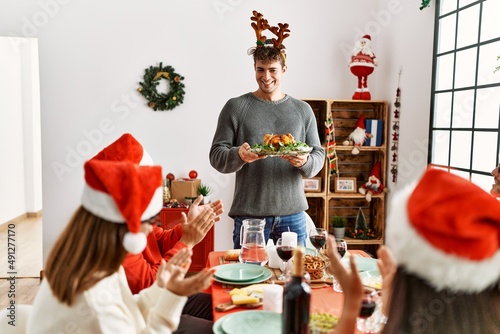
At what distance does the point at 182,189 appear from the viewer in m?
4.02

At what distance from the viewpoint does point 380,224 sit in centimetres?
411

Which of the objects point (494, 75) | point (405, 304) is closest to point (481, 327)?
point (405, 304)

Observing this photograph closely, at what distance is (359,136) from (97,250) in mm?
3179

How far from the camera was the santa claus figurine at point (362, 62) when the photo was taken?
395 centimetres

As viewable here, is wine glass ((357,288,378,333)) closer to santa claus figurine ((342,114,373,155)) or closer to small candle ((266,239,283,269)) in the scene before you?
small candle ((266,239,283,269))

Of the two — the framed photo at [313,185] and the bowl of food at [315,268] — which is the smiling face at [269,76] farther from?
the framed photo at [313,185]

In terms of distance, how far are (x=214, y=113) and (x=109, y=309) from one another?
10.4ft

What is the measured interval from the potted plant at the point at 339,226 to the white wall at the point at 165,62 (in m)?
1.00

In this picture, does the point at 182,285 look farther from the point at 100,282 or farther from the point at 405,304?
the point at 405,304

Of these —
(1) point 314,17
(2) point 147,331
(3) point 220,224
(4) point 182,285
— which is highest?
(1) point 314,17

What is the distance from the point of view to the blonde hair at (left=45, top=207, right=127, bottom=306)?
3.69 feet

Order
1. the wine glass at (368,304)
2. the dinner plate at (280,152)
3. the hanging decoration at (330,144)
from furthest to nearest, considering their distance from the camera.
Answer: the hanging decoration at (330,144) → the dinner plate at (280,152) → the wine glass at (368,304)

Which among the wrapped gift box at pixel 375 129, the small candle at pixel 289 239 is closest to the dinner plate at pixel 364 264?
the small candle at pixel 289 239

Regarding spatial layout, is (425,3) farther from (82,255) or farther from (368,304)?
(82,255)
